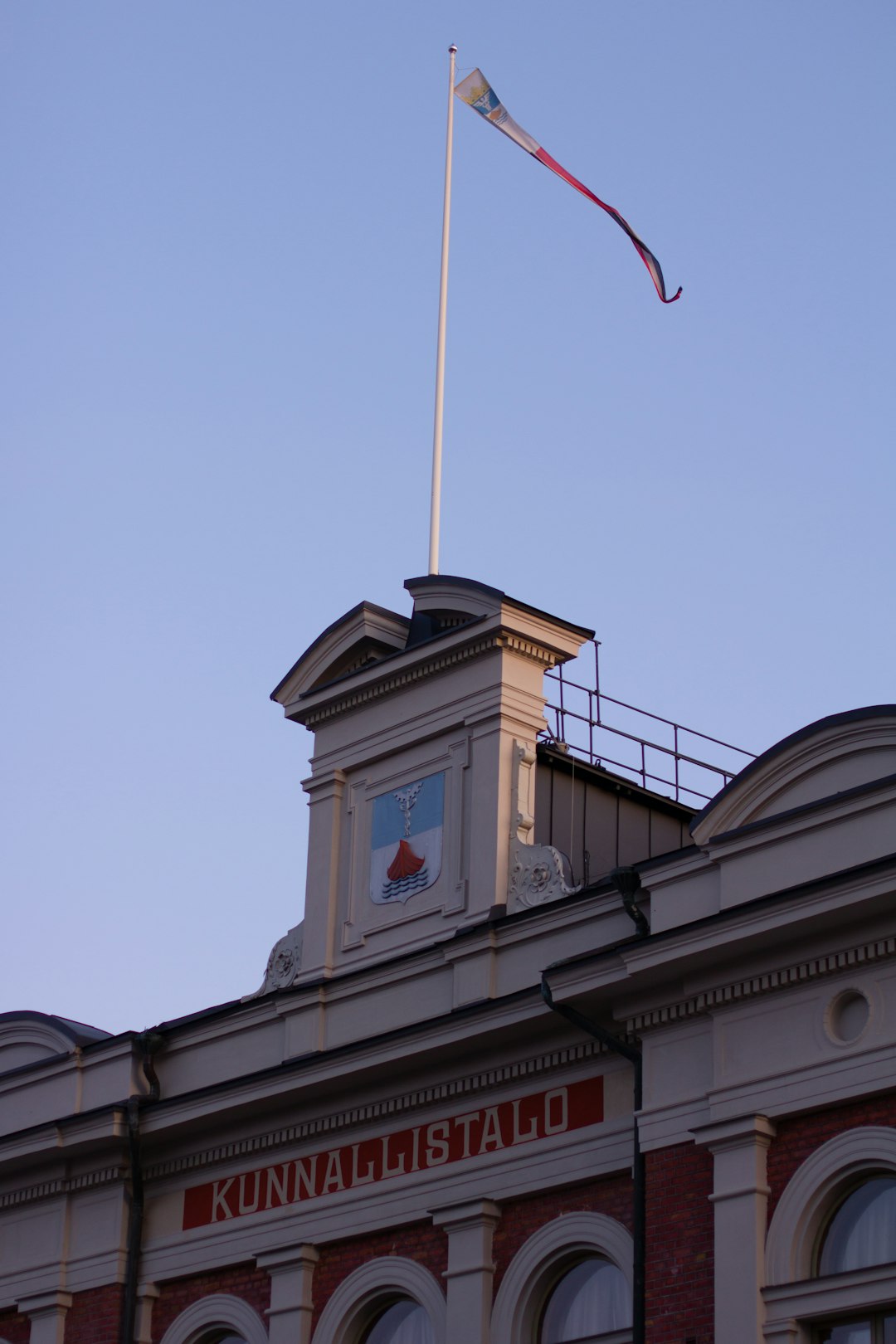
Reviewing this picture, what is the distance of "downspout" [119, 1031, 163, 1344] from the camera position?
22750 mm

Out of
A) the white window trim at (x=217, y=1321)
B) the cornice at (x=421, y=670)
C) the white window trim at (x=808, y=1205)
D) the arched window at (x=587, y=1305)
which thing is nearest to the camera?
the white window trim at (x=808, y=1205)

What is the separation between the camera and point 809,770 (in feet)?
59.1

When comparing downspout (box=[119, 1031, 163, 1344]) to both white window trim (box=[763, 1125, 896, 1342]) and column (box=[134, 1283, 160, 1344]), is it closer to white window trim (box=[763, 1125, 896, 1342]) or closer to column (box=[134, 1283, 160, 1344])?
column (box=[134, 1283, 160, 1344])

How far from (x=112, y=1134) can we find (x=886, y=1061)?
910 cm

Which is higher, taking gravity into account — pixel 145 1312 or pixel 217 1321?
pixel 145 1312

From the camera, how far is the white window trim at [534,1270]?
62.3ft

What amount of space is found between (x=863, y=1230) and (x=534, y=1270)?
3452 millimetres

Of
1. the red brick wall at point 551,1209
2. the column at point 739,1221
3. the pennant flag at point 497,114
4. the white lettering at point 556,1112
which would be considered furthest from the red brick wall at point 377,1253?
the pennant flag at point 497,114

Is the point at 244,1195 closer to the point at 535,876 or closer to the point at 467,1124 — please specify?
the point at 467,1124

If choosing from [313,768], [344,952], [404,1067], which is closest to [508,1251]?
[404,1067]

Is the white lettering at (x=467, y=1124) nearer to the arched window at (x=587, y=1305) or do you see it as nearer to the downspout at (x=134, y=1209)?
the arched window at (x=587, y=1305)

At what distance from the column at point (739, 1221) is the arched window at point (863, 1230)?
1.62 feet

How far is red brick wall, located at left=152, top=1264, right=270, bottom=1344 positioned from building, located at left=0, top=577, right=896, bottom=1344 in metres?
0.03

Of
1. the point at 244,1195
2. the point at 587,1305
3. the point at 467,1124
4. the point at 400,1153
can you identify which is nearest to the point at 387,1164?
the point at 400,1153
